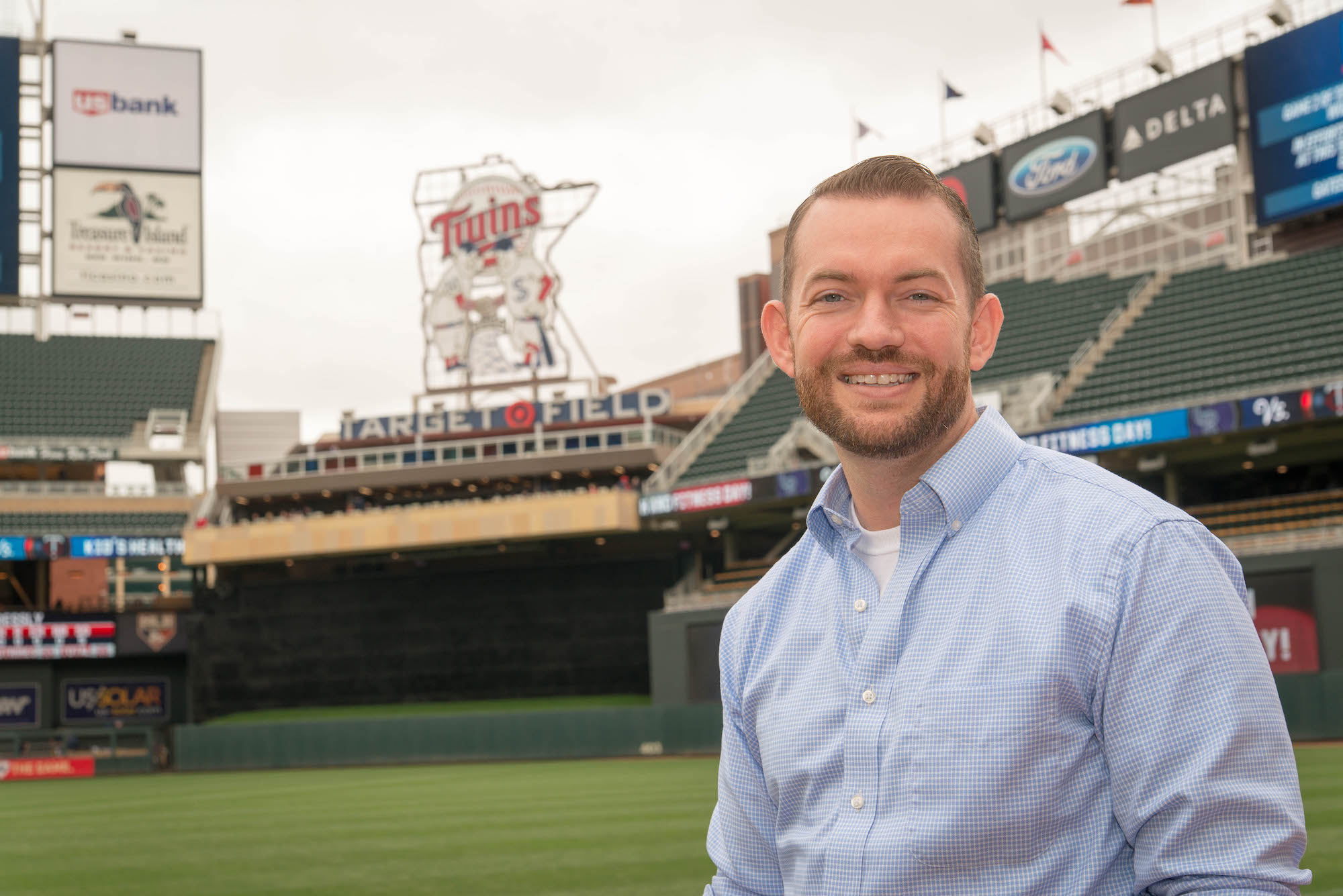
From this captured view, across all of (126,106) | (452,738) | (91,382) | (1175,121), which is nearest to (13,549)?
(91,382)

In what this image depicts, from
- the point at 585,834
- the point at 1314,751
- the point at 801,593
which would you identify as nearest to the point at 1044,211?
the point at 1314,751

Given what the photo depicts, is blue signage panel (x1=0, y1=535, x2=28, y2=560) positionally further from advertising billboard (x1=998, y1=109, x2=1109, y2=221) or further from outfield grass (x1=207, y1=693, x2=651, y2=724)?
advertising billboard (x1=998, y1=109, x2=1109, y2=221)

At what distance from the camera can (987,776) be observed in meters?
1.70

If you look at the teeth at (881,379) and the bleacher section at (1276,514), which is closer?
the teeth at (881,379)

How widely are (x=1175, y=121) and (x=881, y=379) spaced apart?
3131 cm

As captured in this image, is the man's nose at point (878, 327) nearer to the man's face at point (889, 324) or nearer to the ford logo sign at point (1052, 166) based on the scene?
the man's face at point (889, 324)

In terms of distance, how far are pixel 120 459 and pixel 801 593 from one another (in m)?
42.2

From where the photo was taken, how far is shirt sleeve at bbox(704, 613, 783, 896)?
2121mm

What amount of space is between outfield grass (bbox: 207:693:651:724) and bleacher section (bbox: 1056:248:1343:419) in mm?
13819

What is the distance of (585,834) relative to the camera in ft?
38.9

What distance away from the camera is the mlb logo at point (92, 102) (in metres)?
44.5

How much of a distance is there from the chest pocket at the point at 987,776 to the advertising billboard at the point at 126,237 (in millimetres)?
46962

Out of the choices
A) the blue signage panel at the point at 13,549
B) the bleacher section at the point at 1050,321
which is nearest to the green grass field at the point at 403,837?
the bleacher section at the point at 1050,321

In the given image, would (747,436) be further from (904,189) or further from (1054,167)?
(904,189)
